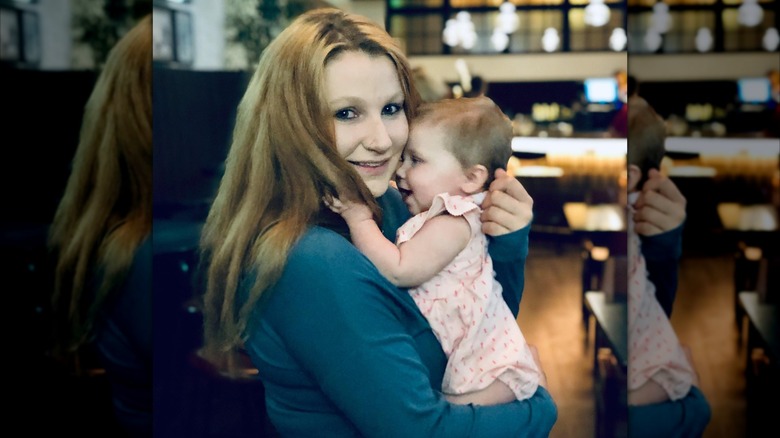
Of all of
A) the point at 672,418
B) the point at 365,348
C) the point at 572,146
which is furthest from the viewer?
the point at 672,418

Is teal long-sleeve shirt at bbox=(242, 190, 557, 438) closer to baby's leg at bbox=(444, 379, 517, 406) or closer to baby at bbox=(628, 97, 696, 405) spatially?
baby's leg at bbox=(444, 379, 517, 406)

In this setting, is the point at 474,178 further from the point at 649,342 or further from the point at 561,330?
the point at 649,342

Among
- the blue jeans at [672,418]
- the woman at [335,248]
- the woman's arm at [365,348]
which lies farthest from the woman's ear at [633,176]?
the woman's arm at [365,348]

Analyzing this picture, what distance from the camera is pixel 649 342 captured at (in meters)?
3.05

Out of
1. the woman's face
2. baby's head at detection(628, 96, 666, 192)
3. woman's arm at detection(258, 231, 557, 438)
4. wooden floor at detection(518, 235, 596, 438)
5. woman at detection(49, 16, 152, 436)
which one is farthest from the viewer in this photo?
woman at detection(49, 16, 152, 436)

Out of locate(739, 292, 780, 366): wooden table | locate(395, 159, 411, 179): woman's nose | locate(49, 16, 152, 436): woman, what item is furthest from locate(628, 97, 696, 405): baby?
locate(49, 16, 152, 436): woman

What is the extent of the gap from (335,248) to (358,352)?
0.30 m

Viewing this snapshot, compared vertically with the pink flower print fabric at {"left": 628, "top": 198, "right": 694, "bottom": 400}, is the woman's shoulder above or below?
above

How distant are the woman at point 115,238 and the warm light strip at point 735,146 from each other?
1770 mm

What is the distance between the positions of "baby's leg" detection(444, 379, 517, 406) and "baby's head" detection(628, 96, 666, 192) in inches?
30.2

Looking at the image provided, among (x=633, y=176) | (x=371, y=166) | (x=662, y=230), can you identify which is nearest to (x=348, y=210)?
(x=371, y=166)

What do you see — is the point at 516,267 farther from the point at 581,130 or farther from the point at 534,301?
the point at 581,130

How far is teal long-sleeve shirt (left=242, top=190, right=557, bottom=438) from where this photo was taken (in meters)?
2.63

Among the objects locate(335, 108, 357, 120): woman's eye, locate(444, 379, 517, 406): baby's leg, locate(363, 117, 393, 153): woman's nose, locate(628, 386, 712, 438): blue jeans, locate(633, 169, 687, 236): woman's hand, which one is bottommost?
locate(628, 386, 712, 438): blue jeans
